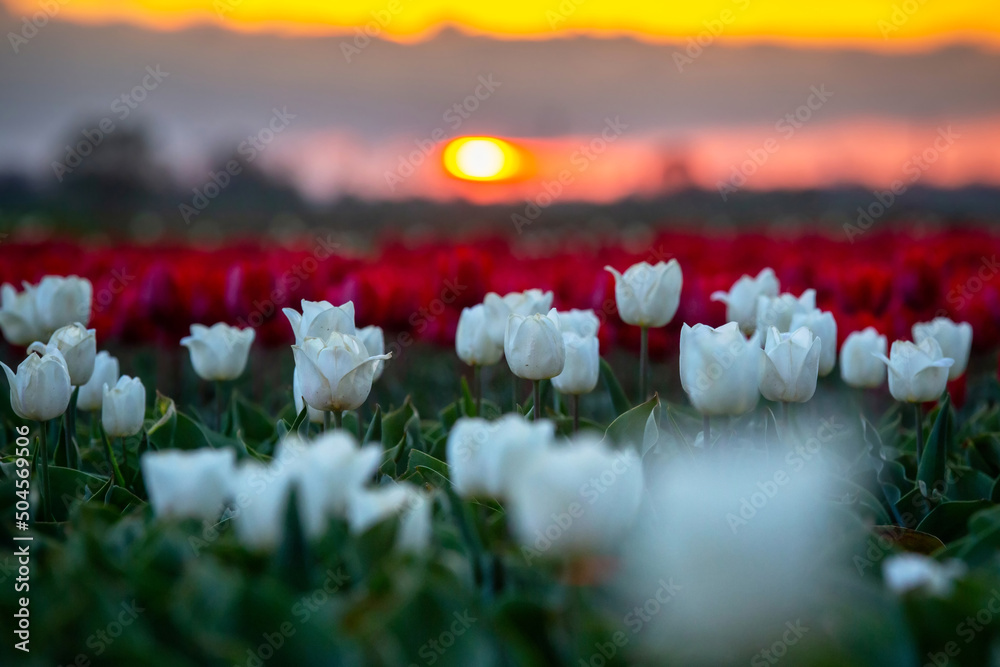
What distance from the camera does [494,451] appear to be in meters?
1.31

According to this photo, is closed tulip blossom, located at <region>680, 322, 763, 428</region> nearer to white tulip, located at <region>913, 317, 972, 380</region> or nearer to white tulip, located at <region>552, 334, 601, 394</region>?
white tulip, located at <region>552, 334, 601, 394</region>

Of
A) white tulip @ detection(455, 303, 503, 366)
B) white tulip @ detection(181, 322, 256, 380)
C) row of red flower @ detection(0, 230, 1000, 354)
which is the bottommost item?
row of red flower @ detection(0, 230, 1000, 354)

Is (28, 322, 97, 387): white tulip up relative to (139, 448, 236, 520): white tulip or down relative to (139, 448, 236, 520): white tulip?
down

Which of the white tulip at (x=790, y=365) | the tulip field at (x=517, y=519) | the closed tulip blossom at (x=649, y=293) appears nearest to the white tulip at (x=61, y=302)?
the tulip field at (x=517, y=519)

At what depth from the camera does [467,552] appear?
140 centimetres

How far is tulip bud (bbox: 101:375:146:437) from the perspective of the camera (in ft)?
7.18

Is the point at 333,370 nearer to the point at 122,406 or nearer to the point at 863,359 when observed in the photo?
the point at 122,406

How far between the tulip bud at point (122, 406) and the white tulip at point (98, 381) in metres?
0.28

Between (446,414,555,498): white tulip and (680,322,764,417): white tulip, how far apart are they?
0.48m

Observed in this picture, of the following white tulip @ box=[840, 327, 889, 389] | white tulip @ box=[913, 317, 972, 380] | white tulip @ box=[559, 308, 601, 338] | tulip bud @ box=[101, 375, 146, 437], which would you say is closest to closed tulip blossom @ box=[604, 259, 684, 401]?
white tulip @ box=[559, 308, 601, 338]

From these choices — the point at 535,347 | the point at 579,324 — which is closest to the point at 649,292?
the point at 579,324

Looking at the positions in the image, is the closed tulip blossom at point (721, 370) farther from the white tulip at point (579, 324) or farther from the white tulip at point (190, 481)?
the white tulip at point (190, 481)

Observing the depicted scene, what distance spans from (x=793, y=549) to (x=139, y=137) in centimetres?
1507

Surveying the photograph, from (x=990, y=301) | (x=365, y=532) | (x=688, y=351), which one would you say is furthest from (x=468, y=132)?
(x=365, y=532)
